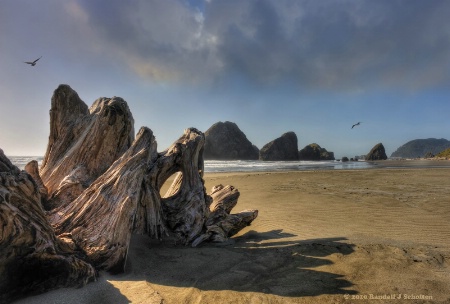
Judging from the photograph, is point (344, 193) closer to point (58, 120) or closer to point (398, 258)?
point (398, 258)

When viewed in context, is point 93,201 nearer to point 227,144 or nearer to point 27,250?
point 27,250

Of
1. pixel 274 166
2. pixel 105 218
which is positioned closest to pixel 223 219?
pixel 105 218

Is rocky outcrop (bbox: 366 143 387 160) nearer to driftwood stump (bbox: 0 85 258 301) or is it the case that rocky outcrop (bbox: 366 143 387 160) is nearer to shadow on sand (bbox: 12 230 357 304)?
driftwood stump (bbox: 0 85 258 301)

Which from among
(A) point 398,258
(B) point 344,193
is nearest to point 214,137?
(B) point 344,193

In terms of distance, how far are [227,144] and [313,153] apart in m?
33.4

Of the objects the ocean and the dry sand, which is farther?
the ocean

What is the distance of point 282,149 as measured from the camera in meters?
103

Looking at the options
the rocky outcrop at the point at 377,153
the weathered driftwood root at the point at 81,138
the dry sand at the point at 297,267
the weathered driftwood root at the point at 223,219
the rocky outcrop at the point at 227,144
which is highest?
the rocky outcrop at the point at 227,144

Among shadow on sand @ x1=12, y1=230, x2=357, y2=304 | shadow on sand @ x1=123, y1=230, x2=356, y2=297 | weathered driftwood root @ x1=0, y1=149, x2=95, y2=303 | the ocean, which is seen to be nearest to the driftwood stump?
weathered driftwood root @ x1=0, y1=149, x2=95, y2=303

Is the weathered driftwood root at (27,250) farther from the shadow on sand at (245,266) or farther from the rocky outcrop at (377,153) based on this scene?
the rocky outcrop at (377,153)

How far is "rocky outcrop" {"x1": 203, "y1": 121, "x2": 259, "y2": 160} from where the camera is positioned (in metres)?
107

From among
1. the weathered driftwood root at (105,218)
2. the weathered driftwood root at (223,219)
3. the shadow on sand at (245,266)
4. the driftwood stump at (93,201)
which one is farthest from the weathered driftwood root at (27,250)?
the weathered driftwood root at (223,219)

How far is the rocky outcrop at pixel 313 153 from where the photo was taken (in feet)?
340

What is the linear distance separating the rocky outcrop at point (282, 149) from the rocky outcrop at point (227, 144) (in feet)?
32.9
